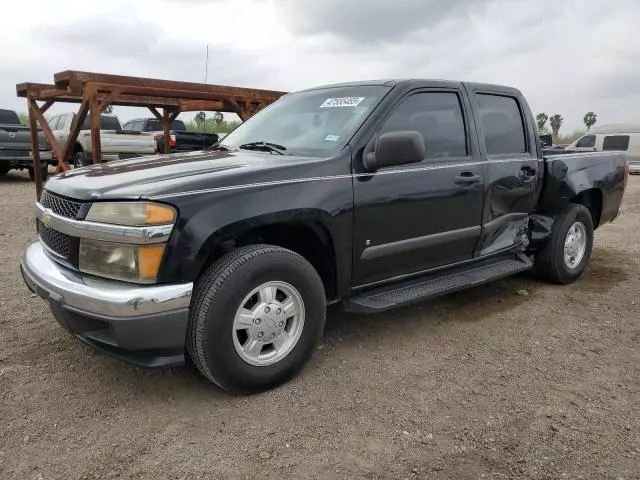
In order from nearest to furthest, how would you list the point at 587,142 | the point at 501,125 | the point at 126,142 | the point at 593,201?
1. the point at 501,125
2. the point at 593,201
3. the point at 126,142
4. the point at 587,142

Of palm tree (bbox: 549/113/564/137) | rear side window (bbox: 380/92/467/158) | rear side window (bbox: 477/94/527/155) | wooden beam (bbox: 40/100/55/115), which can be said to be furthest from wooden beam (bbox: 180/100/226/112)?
palm tree (bbox: 549/113/564/137)

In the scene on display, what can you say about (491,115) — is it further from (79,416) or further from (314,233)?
(79,416)

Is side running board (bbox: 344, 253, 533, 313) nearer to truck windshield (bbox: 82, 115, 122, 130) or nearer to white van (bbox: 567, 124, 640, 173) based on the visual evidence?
truck windshield (bbox: 82, 115, 122, 130)

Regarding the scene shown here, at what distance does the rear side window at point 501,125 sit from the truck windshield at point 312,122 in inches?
42.9

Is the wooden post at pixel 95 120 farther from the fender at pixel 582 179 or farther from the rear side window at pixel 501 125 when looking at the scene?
the fender at pixel 582 179

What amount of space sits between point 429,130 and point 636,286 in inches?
112

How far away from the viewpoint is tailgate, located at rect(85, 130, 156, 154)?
41.5ft

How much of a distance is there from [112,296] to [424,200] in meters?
2.10

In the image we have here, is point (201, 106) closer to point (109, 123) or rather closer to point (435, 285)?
point (435, 285)

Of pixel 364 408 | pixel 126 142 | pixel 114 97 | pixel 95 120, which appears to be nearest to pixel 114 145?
pixel 126 142

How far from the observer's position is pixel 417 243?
12.0ft

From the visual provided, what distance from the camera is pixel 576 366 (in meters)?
3.37

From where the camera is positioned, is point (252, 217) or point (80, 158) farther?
point (80, 158)

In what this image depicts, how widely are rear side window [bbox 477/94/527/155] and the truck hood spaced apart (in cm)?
181
